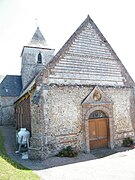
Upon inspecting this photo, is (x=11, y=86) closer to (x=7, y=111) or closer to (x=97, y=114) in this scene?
(x=7, y=111)

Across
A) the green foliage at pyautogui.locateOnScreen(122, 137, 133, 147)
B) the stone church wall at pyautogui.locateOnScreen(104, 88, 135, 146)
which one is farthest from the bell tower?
the green foliage at pyautogui.locateOnScreen(122, 137, 133, 147)

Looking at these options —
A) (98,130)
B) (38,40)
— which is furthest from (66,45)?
(38,40)

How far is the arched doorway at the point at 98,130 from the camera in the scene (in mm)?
11953

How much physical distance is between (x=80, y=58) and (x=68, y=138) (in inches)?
222

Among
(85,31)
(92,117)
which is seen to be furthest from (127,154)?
(85,31)

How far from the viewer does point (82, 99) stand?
38.4 ft

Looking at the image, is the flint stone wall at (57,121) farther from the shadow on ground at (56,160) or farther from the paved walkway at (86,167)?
the paved walkway at (86,167)

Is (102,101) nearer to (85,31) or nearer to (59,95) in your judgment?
(59,95)

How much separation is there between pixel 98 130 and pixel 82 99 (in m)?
2.61

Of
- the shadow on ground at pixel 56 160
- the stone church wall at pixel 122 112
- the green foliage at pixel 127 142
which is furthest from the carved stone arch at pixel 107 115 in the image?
the green foliage at pixel 127 142

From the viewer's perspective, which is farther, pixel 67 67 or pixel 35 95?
pixel 67 67

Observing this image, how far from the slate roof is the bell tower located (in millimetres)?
2160

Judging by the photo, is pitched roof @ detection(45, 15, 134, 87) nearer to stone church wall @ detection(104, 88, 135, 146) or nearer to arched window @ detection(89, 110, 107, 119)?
stone church wall @ detection(104, 88, 135, 146)

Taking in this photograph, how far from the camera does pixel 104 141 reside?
12.4 meters
